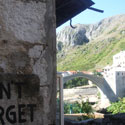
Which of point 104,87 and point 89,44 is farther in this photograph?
point 89,44

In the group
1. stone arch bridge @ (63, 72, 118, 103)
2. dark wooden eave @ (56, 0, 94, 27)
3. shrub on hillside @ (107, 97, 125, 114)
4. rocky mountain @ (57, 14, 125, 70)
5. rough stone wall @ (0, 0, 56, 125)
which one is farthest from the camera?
rocky mountain @ (57, 14, 125, 70)

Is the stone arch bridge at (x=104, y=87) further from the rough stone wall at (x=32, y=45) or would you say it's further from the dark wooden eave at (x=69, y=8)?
the rough stone wall at (x=32, y=45)

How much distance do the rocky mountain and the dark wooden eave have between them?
78572mm

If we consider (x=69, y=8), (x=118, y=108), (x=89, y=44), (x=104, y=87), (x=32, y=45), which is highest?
(x=89, y=44)

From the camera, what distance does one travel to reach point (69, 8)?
3777mm

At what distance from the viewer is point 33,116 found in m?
1.57

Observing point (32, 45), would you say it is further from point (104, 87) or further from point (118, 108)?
point (104, 87)

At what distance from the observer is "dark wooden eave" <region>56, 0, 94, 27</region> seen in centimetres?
329

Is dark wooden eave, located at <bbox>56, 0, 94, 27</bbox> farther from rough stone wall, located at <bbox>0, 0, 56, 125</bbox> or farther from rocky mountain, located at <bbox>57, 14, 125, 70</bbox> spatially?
rocky mountain, located at <bbox>57, 14, 125, 70</bbox>

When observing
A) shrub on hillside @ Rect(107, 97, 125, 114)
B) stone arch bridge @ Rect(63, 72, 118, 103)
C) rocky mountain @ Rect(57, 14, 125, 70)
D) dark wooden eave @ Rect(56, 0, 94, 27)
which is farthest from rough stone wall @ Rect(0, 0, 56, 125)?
rocky mountain @ Rect(57, 14, 125, 70)

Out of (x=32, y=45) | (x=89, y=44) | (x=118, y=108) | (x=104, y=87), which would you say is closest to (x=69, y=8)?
(x=32, y=45)

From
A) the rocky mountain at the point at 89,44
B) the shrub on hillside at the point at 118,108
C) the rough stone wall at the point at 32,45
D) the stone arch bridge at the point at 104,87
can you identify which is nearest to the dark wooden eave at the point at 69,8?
the rough stone wall at the point at 32,45

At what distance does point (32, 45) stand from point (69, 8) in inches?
88.8

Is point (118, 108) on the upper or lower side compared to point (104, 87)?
lower
